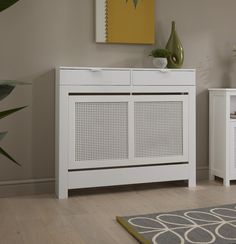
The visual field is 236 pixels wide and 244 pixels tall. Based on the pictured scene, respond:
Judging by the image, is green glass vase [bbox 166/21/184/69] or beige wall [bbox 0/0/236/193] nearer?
beige wall [bbox 0/0/236/193]

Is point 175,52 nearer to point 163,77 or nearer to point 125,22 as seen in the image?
point 163,77

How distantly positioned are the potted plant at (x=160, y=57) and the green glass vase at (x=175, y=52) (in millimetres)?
91

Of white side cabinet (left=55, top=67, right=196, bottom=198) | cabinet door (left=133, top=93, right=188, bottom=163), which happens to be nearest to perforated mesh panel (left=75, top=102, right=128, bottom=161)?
white side cabinet (left=55, top=67, right=196, bottom=198)

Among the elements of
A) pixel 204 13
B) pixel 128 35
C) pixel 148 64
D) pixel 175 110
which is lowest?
pixel 175 110

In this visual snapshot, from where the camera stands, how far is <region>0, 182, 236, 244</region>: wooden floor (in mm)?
2039

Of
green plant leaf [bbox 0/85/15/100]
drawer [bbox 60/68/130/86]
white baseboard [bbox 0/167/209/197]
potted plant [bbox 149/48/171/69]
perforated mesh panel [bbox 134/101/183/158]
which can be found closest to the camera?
green plant leaf [bbox 0/85/15/100]

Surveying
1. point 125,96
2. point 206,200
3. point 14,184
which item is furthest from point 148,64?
point 14,184

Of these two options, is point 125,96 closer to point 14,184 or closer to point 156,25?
point 156,25

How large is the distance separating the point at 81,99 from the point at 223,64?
155 centimetres

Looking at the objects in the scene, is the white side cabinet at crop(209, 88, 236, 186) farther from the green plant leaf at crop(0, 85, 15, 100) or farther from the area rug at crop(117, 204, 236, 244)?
the green plant leaf at crop(0, 85, 15, 100)

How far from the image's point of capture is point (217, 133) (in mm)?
3492

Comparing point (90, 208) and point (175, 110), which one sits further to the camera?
point (175, 110)

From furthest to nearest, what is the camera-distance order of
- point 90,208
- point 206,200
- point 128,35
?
1. point 128,35
2. point 206,200
3. point 90,208

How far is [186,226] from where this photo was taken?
215 centimetres
